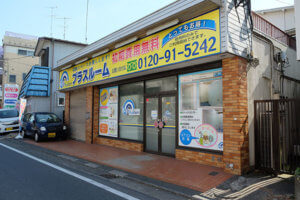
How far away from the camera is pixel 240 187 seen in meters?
4.68

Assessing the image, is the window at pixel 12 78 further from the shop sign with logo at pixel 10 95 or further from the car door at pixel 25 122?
the car door at pixel 25 122

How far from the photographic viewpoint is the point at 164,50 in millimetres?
6914

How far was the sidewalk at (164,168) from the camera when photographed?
5.14 metres

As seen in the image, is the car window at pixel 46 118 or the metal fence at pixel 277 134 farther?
the car window at pixel 46 118

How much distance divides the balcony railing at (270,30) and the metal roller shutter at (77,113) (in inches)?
359

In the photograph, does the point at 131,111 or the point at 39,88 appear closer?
the point at 131,111

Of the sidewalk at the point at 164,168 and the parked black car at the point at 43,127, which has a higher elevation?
the parked black car at the point at 43,127

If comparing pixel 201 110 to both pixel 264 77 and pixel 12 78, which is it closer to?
pixel 264 77

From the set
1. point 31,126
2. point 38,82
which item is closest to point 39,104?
point 38,82

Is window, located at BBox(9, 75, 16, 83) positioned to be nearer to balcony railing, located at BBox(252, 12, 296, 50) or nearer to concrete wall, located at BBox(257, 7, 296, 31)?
concrete wall, located at BBox(257, 7, 296, 31)

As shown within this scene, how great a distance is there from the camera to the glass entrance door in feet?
24.9

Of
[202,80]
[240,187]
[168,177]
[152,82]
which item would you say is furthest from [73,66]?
[240,187]

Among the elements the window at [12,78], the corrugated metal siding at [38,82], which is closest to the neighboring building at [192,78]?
the corrugated metal siding at [38,82]

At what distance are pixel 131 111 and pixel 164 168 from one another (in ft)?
11.8
